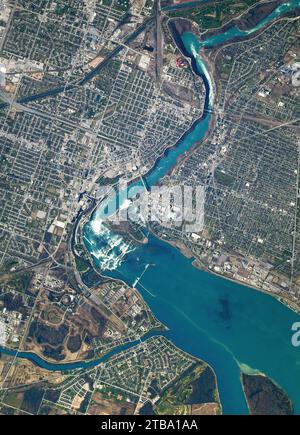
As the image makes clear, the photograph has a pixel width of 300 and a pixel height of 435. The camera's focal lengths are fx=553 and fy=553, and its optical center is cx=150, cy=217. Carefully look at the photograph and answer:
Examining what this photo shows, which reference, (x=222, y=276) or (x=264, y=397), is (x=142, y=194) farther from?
(x=264, y=397)

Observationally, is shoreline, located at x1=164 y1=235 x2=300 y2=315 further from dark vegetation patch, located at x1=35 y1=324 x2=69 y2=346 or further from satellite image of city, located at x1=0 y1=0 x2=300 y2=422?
dark vegetation patch, located at x1=35 y1=324 x2=69 y2=346

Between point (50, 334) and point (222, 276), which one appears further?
point (222, 276)

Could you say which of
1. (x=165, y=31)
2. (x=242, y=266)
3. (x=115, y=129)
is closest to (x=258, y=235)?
(x=242, y=266)

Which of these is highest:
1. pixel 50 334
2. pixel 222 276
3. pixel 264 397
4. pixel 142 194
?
pixel 142 194

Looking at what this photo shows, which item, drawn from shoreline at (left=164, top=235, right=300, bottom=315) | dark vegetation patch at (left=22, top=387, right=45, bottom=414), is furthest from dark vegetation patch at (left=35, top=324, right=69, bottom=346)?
shoreline at (left=164, top=235, right=300, bottom=315)

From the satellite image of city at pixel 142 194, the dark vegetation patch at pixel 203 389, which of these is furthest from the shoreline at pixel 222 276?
the dark vegetation patch at pixel 203 389

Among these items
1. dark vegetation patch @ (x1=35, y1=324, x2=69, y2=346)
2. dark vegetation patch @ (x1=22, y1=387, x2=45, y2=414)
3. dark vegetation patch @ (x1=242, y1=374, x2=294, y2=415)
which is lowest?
dark vegetation patch @ (x1=22, y1=387, x2=45, y2=414)

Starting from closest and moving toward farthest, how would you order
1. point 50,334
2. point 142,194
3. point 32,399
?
point 32,399, point 50,334, point 142,194

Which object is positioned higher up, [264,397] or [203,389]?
[264,397]

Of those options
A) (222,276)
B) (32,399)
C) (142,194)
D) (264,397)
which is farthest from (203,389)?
(142,194)
